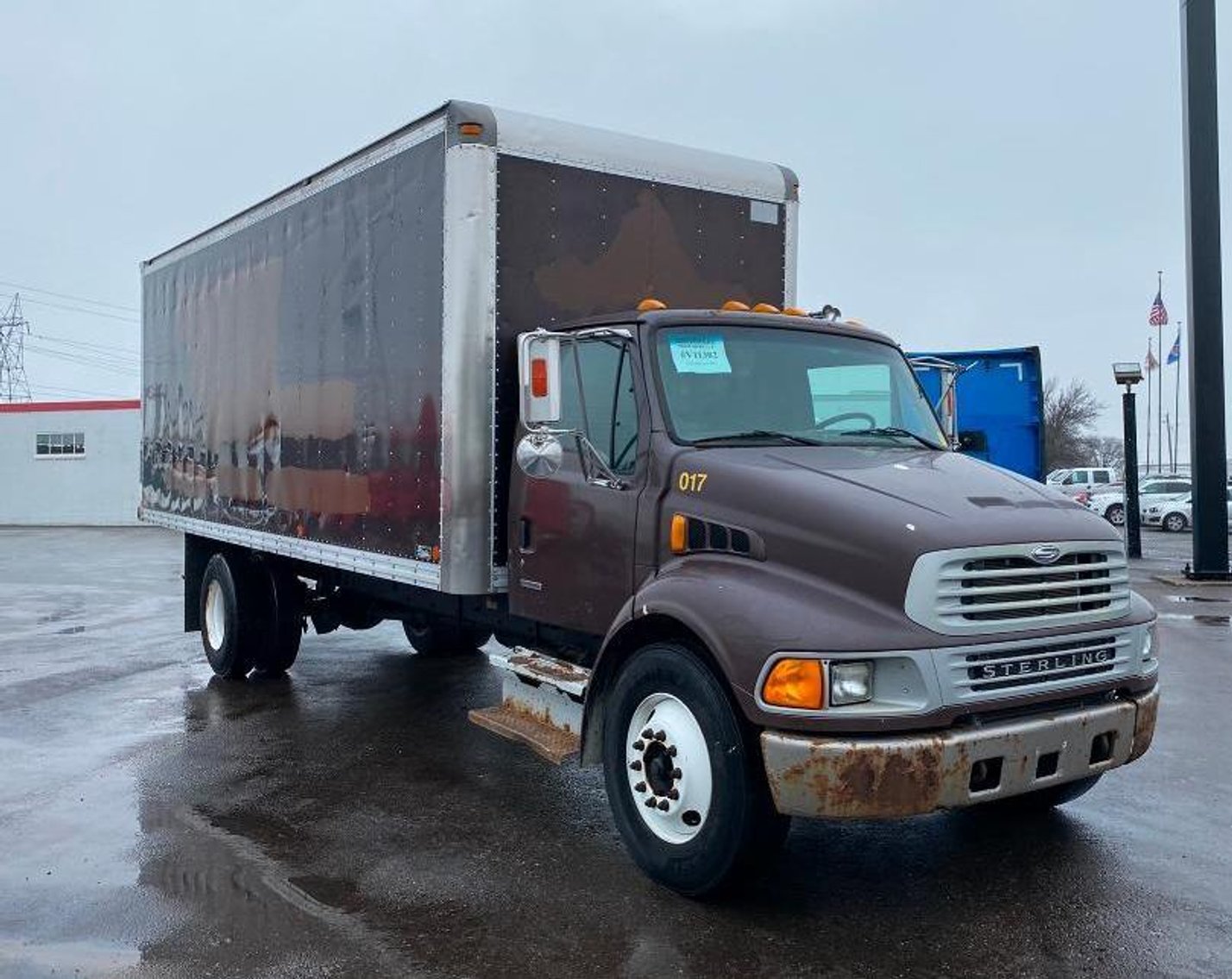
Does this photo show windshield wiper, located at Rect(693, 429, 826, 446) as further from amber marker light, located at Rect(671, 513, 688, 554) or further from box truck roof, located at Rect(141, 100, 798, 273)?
box truck roof, located at Rect(141, 100, 798, 273)

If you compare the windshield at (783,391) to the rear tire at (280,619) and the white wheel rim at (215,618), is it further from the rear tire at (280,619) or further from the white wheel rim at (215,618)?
the white wheel rim at (215,618)

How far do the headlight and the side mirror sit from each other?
1789 mm

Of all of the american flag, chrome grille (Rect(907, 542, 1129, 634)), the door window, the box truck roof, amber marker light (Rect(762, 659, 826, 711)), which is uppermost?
the american flag

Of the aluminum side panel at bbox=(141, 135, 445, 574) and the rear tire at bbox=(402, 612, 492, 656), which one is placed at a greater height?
the aluminum side panel at bbox=(141, 135, 445, 574)

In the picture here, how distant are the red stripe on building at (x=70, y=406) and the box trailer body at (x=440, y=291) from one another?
30.7 metres

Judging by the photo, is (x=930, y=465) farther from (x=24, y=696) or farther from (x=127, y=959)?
(x=24, y=696)

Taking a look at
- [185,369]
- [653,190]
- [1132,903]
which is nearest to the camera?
[1132,903]

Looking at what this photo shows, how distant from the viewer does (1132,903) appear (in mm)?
4566

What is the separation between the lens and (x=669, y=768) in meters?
4.66

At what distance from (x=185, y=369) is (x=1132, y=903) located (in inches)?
333

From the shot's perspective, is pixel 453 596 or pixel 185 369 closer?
pixel 453 596

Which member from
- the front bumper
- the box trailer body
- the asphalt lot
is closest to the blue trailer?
the asphalt lot

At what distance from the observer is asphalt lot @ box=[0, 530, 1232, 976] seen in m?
4.12

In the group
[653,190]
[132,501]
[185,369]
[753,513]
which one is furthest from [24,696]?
[132,501]
